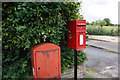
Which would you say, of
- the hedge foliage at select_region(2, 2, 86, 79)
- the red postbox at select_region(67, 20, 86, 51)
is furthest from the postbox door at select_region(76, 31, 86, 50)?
the hedge foliage at select_region(2, 2, 86, 79)

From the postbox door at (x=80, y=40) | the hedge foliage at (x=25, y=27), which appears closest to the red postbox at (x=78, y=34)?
the postbox door at (x=80, y=40)

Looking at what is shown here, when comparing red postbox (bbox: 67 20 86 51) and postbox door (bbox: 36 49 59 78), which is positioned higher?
red postbox (bbox: 67 20 86 51)

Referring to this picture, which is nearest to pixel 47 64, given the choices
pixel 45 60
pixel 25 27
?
pixel 45 60

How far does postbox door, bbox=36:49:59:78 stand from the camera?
1.86 m

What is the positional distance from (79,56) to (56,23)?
1574 mm

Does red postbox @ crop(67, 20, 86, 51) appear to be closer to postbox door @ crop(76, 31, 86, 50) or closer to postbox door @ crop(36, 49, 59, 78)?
postbox door @ crop(76, 31, 86, 50)

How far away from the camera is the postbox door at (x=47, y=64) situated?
1856mm

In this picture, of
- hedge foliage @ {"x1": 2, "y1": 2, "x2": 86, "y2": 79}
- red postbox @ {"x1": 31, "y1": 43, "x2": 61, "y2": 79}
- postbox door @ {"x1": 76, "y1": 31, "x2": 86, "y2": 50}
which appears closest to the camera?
red postbox @ {"x1": 31, "y1": 43, "x2": 61, "y2": 79}

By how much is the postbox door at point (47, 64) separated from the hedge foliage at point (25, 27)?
0.48 m

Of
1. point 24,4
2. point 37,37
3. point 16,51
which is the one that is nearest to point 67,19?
point 37,37

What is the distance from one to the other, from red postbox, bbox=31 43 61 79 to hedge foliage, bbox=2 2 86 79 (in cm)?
42

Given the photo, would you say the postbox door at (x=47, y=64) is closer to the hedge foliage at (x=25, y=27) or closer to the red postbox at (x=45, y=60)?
the red postbox at (x=45, y=60)

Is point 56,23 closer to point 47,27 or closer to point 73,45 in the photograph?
point 47,27

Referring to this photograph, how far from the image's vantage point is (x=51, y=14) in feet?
7.84
